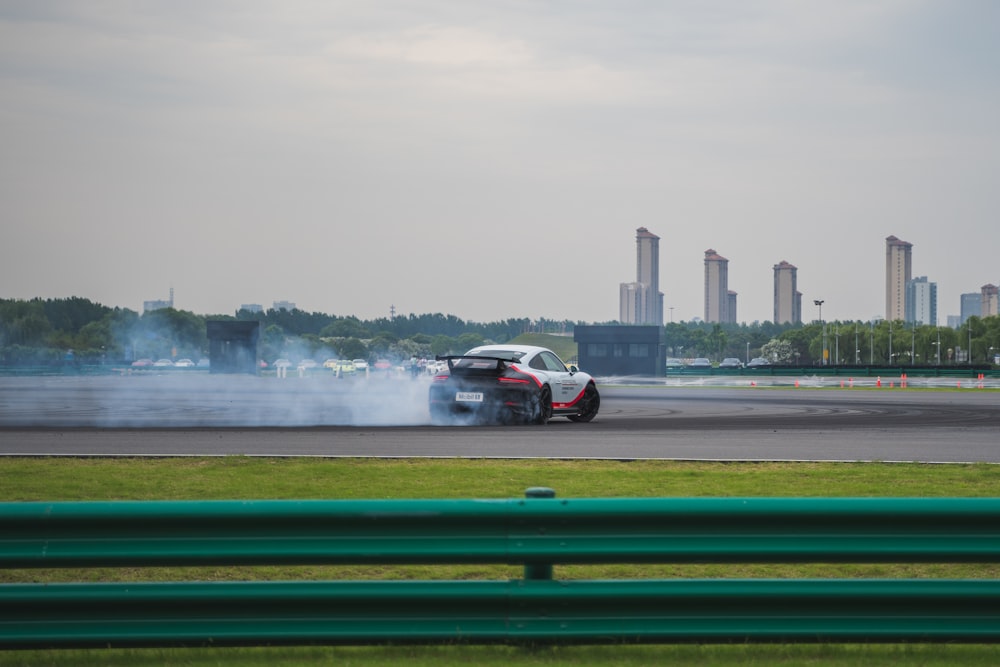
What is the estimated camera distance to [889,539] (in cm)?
442

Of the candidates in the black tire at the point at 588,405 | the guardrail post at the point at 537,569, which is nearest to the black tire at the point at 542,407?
the black tire at the point at 588,405

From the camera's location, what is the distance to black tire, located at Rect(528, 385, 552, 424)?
64.8ft

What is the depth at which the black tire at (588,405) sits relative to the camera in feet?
69.9

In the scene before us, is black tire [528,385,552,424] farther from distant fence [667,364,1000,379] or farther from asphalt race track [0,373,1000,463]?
distant fence [667,364,1000,379]

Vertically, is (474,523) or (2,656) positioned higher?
(474,523)

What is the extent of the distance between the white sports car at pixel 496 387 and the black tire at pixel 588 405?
3.62 feet

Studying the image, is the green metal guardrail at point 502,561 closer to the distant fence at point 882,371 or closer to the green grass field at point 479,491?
the green grass field at point 479,491

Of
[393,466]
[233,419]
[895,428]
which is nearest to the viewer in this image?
Answer: [393,466]

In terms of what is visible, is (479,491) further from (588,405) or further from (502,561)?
(588,405)

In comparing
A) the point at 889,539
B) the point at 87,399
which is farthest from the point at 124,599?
the point at 87,399

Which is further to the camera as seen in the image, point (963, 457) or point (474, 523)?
point (963, 457)

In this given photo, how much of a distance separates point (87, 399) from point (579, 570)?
27296 millimetres

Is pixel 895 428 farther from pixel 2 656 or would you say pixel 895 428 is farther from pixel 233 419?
pixel 2 656

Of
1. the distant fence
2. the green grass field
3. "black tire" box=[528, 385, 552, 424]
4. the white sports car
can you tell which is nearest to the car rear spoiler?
the white sports car
